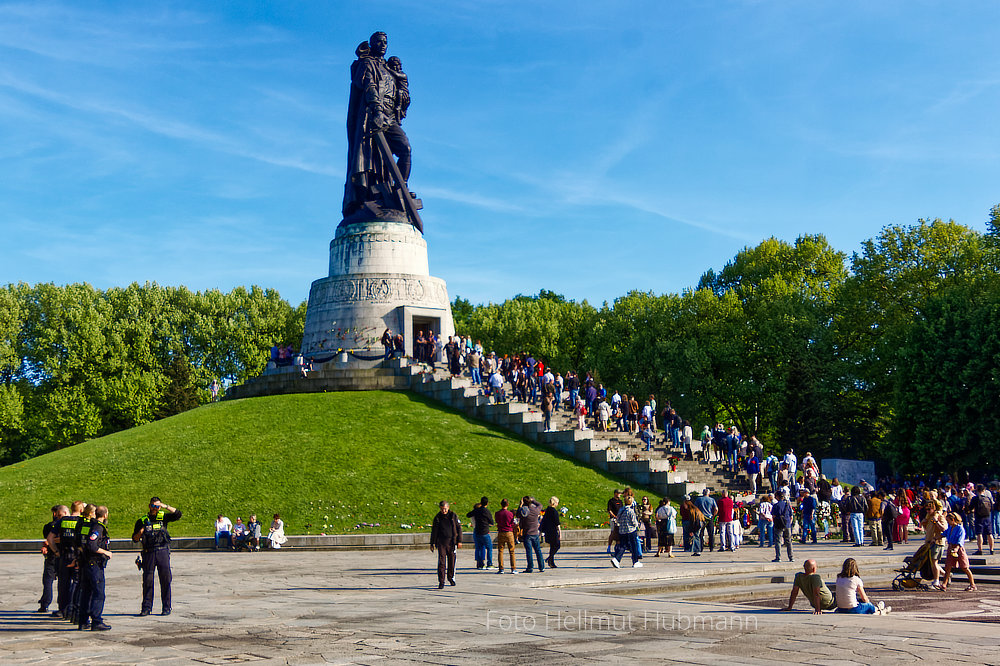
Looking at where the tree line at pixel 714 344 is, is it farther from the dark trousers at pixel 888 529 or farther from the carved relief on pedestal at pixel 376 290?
the carved relief on pedestal at pixel 376 290

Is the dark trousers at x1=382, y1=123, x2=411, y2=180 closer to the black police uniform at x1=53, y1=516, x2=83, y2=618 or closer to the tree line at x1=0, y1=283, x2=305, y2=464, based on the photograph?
the tree line at x1=0, y1=283, x2=305, y2=464

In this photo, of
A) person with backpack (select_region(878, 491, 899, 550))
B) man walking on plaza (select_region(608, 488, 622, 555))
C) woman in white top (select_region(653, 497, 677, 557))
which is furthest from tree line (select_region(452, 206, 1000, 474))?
man walking on plaza (select_region(608, 488, 622, 555))

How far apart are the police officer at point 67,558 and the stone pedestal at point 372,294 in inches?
1113

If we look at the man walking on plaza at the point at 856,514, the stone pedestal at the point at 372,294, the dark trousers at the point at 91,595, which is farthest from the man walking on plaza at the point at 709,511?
the stone pedestal at the point at 372,294

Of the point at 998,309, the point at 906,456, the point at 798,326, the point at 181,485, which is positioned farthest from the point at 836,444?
the point at 181,485

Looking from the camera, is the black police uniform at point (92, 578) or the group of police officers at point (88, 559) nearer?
the black police uniform at point (92, 578)

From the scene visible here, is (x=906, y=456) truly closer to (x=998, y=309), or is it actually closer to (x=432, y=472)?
(x=998, y=309)

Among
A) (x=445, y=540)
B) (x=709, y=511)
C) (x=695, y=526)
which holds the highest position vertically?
(x=709, y=511)

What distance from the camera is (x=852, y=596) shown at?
1373 centimetres

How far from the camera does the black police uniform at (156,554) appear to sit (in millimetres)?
14227

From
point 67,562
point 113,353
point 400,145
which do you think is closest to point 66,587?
point 67,562

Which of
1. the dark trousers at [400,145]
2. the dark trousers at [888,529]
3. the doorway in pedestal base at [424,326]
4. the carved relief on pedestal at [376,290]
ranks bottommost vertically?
the dark trousers at [888,529]

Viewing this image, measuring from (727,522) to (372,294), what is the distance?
73.3 ft

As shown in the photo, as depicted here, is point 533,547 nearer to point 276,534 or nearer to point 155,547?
point 276,534
